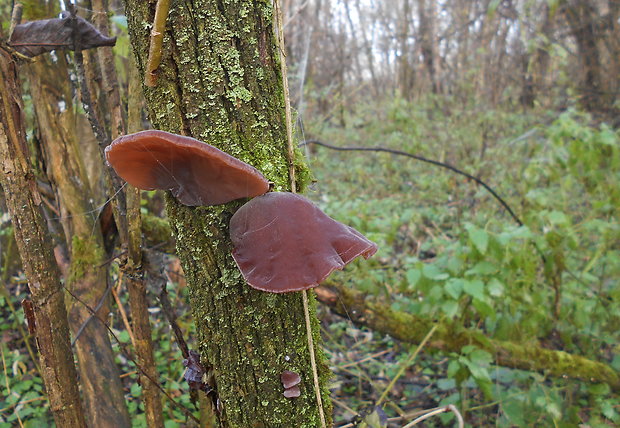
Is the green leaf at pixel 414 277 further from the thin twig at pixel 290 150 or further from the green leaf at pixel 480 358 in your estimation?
the thin twig at pixel 290 150

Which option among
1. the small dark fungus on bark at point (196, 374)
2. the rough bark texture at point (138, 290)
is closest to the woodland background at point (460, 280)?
the rough bark texture at point (138, 290)

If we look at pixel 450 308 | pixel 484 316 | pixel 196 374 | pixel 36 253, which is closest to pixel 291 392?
pixel 196 374

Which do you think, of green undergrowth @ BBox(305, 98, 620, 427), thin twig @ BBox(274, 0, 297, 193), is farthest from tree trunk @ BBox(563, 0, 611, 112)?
thin twig @ BBox(274, 0, 297, 193)

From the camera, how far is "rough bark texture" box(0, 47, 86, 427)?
123 centimetres

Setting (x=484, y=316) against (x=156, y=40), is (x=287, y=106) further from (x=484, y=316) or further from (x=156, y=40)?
(x=484, y=316)

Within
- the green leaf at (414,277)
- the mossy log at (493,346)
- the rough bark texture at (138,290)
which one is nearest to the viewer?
the rough bark texture at (138,290)

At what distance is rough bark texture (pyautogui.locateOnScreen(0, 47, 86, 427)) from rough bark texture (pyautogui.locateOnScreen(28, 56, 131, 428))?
0.51 meters

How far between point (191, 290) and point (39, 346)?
0.56 metres

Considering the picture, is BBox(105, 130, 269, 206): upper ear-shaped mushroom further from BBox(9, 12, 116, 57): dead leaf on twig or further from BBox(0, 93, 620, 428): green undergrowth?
BBox(0, 93, 620, 428): green undergrowth

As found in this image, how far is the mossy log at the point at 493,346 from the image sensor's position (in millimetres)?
2551

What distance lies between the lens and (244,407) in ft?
3.64

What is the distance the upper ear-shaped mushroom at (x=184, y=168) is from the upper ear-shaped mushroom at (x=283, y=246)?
0.05 m

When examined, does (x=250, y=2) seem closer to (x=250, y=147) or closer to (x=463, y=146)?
(x=250, y=147)

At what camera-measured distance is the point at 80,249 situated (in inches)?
73.7
